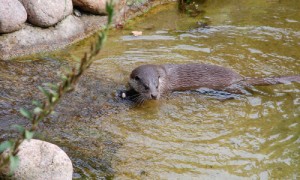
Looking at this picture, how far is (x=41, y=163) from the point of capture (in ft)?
7.80

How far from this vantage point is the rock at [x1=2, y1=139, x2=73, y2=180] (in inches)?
92.1

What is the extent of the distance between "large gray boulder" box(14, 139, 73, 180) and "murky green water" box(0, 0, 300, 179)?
232mm

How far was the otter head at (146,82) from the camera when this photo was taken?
3711mm

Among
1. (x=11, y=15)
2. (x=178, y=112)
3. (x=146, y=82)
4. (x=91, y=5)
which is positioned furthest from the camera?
(x=91, y=5)

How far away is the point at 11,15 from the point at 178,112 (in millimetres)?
1691

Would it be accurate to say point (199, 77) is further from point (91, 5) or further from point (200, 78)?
point (91, 5)

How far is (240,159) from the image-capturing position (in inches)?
117

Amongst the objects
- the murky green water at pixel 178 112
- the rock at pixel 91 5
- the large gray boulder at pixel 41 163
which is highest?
the rock at pixel 91 5

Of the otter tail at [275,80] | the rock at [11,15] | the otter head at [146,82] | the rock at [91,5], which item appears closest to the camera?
the otter head at [146,82]

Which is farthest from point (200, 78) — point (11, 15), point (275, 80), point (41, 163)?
point (41, 163)

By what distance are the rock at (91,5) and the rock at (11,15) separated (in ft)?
2.40

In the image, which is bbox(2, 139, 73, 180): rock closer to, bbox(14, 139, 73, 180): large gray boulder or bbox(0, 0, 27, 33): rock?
bbox(14, 139, 73, 180): large gray boulder

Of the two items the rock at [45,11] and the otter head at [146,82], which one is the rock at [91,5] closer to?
the rock at [45,11]

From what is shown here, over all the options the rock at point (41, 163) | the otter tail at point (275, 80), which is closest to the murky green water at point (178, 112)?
the otter tail at point (275, 80)
